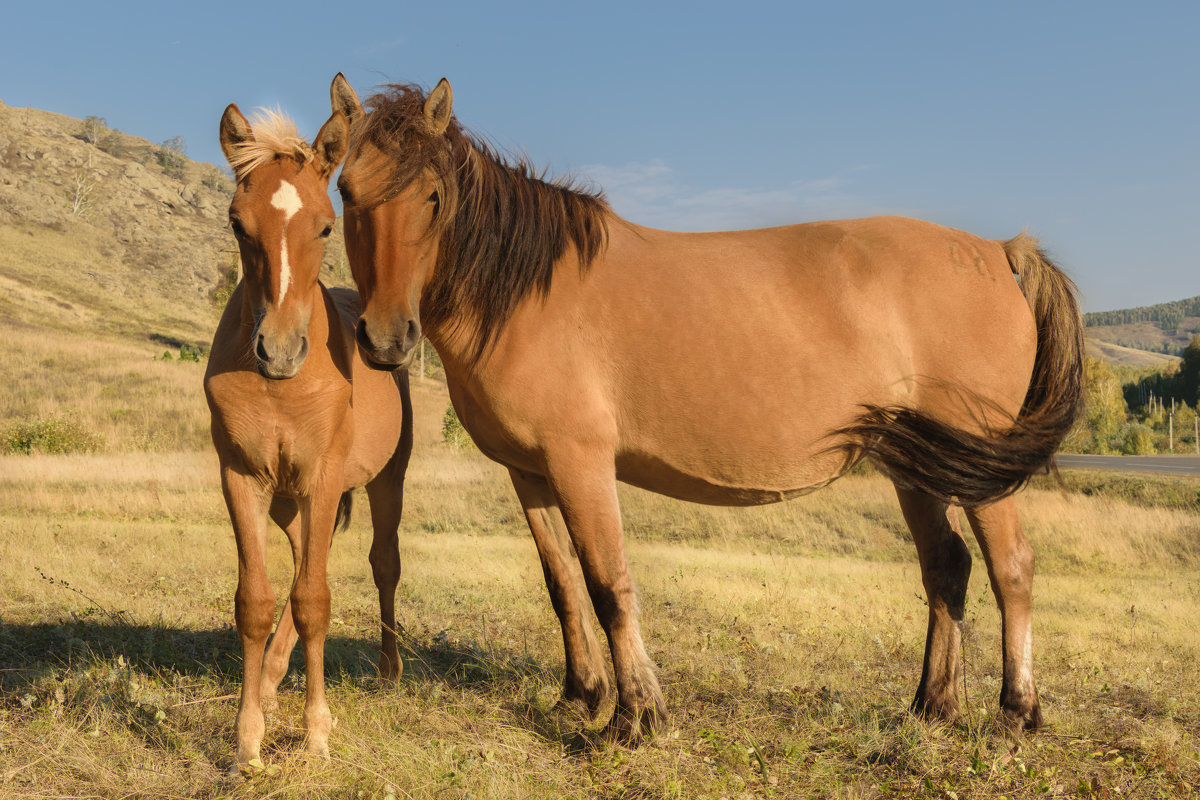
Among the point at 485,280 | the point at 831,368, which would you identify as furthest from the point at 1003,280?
the point at 485,280

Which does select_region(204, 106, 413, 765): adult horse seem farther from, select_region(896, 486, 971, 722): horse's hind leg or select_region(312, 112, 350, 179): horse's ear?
select_region(896, 486, 971, 722): horse's hind leg

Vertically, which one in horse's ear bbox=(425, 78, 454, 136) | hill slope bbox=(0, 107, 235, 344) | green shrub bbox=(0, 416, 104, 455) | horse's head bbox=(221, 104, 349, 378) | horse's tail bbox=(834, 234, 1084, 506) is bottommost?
green shrub bbox=(0, 416, 104, 455)

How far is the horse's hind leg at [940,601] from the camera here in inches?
166

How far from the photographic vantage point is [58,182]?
7912 cm

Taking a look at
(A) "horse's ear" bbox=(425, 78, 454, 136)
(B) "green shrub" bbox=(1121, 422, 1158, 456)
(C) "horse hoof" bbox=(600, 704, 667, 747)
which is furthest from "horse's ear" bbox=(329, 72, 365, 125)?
(B) "green shrub" bbox=(1121, 422, 1158, 456)

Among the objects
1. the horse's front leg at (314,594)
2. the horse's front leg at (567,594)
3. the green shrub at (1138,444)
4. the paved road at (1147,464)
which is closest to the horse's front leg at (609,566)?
the horse's front leg at (567,594)

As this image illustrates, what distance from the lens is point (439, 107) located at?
350 centimetres

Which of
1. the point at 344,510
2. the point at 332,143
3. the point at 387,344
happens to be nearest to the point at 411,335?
the point at 387,344

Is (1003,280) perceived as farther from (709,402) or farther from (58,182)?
(58,182)

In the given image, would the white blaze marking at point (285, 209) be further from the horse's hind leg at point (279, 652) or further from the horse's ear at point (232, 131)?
the horse's hind leg at point (279, 652)

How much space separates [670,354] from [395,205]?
1.40 metres

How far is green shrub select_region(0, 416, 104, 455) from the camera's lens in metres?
19.9

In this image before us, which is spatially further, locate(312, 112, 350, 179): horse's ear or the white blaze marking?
locate(312, 112, 350, 179): horse's ear

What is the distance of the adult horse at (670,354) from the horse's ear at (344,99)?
1 centimetres
